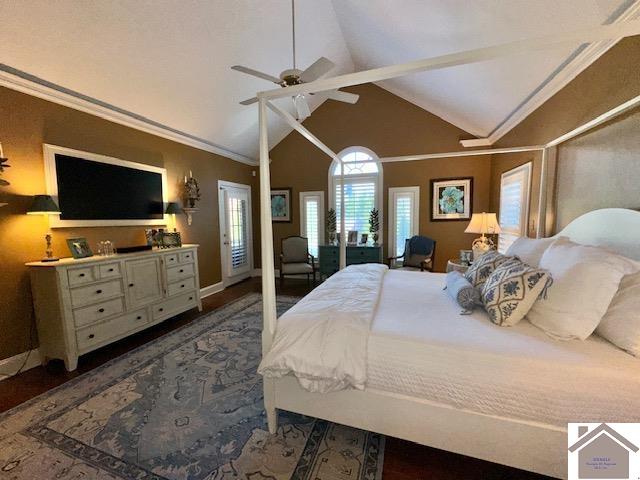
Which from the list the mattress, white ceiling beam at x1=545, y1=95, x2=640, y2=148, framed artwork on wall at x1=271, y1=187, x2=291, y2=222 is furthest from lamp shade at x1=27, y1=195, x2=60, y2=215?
white ceiling beam at x1=545, y1=95, x2=640, y2=148

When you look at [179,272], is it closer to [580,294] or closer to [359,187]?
[359,187]

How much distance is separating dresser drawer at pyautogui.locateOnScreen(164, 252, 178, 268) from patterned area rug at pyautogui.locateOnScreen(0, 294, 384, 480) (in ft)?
4.12

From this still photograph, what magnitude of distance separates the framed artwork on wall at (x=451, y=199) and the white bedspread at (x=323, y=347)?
363 cm

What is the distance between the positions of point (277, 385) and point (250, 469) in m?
0.41

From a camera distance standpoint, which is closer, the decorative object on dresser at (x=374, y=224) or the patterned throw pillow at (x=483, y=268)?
the patterned throw pillow at (x=483, y=268)

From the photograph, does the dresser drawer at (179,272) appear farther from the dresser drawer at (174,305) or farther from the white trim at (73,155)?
the white trim at (73,155)

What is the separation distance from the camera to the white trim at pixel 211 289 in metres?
4.58

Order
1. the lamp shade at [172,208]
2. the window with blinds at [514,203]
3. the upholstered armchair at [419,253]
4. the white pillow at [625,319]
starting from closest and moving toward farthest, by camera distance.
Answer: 1. the white pillow at [625,319]
2. the window with blinds at [514,203]
3. the lamp shade at [172,208]
4. the upholstered armchair at [419,253]

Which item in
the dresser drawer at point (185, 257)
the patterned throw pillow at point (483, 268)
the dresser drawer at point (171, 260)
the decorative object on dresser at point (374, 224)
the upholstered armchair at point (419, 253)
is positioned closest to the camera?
the patterned throw pillow at point (483, 268)

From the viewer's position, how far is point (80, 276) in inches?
96.6

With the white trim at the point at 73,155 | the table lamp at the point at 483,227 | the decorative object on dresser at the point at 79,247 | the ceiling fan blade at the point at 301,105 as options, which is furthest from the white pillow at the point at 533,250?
the white trim at the point at 73,155

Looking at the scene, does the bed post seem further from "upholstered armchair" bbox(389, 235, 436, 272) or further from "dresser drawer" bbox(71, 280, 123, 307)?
"upholstered armchair" bbox(389, 235, 436, 272)

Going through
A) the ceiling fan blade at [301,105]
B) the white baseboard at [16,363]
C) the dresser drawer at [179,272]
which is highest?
the ceiling fan blade at [301,105]

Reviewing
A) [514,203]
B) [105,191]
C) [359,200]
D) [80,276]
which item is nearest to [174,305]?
[80,276]
